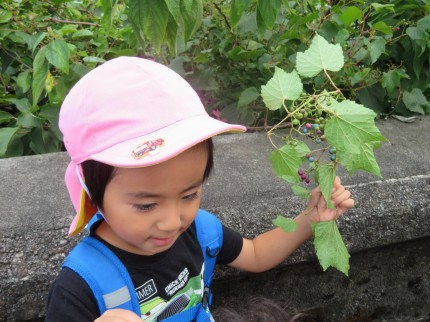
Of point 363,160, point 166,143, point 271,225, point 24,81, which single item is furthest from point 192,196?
point 24,81

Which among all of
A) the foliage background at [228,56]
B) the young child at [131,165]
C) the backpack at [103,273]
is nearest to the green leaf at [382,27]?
the foliage background at [228,56]

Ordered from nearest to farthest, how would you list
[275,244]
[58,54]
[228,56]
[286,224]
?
[286,224]
[275,244]
[58,54]
[228,56]

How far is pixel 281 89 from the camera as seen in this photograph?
4.40 feet

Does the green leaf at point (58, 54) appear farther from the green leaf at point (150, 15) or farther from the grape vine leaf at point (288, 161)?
the grape vine leaf at point (288, 161)

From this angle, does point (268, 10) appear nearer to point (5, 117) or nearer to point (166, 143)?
point (166, 143)

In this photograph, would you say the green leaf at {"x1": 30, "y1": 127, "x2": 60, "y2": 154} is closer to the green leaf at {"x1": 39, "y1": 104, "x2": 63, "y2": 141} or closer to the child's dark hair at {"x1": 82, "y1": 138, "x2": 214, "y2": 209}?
the green leaf at {"x1": 39, "y1": 104, "x2": 63, "y2": 141}

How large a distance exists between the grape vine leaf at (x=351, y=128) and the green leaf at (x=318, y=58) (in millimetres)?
175

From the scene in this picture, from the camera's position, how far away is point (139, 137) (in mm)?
1082

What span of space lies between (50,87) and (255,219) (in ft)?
3.03

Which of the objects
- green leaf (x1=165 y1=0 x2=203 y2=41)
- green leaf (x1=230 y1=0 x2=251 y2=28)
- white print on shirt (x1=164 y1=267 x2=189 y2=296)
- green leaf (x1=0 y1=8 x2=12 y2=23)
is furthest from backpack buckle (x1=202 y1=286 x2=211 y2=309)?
green leaf (x1=0 y1=8 x2=12 y2=23)

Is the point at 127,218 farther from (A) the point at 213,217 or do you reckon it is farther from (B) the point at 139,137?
(A) the point at 213,217

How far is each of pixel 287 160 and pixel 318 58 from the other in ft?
0.86

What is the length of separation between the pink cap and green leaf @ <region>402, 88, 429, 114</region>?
52.9 inches

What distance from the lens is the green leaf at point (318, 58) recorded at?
1.35 meters
